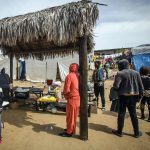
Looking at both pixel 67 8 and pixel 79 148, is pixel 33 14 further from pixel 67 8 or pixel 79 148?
pixel 79 148

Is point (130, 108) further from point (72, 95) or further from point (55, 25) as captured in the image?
point (55, 25)

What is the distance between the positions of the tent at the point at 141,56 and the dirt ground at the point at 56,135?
11.9m

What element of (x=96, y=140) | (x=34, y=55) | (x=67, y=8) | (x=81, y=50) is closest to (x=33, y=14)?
(x=67, y=8)

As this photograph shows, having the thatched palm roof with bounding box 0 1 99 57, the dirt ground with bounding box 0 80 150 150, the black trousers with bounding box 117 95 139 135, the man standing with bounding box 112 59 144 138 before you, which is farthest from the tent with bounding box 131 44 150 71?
the black trousers with bounding box 117 95 139 135

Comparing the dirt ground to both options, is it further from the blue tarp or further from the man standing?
the blue tarp

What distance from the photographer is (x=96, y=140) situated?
6.77 meters

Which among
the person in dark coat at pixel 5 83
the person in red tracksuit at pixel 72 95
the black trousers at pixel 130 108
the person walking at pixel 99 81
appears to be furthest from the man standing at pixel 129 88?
the person in dark coat at pixel 5 83

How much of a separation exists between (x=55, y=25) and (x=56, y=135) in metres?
2.85

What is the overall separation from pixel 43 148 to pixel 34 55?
5.45 meters

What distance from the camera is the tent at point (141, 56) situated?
66.7 feet

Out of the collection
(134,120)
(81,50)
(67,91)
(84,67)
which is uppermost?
(81,50)

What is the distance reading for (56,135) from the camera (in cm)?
712

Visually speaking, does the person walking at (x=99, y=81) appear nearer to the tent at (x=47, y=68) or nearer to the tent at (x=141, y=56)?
the tent at (x=141, y=56)

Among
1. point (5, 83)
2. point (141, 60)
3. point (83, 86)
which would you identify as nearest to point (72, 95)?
point (83, 86)
